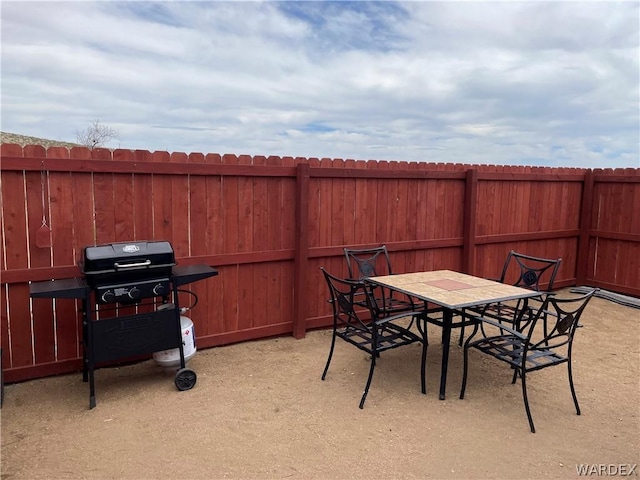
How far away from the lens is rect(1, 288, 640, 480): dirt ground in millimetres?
2148

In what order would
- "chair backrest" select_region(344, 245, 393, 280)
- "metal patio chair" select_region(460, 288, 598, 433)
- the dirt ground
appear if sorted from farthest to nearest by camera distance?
1. "chair backrest" select_region(344, 245, 393, 280)
2. "metal patio chair" select_region(460, 288, 598, 433)
3. the dirt ground

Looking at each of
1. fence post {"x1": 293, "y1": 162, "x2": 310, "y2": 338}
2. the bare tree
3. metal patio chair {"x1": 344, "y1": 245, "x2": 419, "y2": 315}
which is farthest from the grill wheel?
the bare tree

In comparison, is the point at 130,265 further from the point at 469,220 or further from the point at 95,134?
the point at 95,134

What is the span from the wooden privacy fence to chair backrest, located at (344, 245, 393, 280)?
12 cm

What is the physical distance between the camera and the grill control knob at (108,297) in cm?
268

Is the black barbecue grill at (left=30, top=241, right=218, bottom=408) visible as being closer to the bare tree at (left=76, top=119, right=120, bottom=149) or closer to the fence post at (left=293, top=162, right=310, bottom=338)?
the fence post at (left=293, top=162, right=310, bottom=338)

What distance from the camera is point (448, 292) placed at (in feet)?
10.1

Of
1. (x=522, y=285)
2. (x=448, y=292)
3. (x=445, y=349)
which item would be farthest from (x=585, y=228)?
(x=445, y=349)

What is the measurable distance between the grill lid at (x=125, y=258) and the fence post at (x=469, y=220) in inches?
143

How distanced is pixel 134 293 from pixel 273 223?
5.01 feet

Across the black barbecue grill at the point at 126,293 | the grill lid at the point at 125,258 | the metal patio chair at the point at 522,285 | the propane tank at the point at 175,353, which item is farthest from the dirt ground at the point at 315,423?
the grill lid at the point at 125,258

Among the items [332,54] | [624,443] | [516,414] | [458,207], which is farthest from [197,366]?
[332,54]

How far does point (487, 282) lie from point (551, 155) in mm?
4757

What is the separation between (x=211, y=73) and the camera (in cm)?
577
